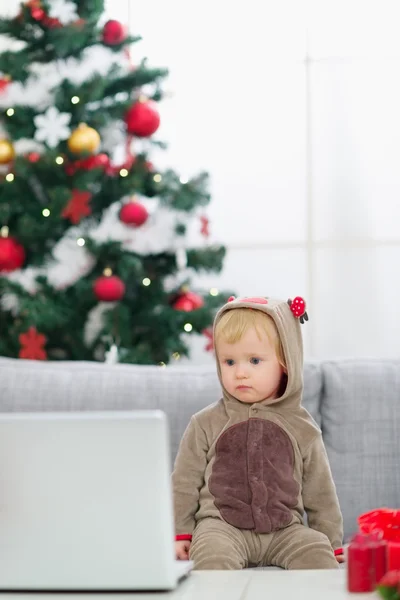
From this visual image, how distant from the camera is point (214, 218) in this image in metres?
4.27

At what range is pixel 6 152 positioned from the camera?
134 inches

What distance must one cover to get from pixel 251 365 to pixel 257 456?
199 mm

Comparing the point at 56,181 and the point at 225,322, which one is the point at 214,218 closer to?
the point at 56,181

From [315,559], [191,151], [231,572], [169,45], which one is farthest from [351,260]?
[231,572]

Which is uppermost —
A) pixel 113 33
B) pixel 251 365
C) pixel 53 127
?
pixel 113 33

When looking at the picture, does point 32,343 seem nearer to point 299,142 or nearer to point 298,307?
point 298,307

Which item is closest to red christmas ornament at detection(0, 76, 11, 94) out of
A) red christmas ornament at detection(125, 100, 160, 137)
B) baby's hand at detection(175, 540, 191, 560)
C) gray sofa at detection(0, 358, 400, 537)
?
red christmas ornament at detection(125, 100, 160, 137)

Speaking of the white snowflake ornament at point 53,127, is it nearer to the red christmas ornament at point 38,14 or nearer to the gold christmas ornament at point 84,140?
the gold christmas ornament at point 84,140

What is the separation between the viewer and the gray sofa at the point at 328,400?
2381 millimetres

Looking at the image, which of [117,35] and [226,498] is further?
[117,35]

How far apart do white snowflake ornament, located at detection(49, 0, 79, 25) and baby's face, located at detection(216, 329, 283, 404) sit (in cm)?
186

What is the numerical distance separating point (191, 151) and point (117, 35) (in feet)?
2.88

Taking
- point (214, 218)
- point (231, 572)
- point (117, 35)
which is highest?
point (117, 35)

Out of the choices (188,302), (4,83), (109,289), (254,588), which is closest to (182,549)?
(254,588)
